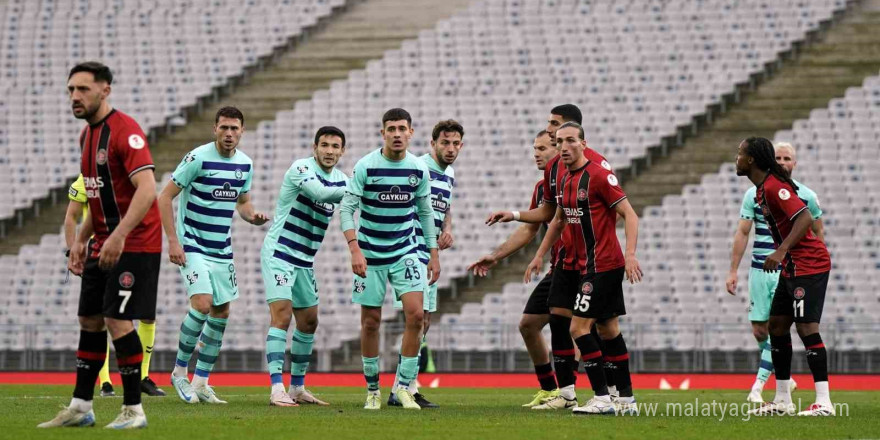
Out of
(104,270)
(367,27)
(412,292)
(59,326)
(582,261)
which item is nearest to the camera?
(104,270)

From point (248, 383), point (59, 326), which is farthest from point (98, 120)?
point (59, 326)

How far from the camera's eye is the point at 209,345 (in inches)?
398

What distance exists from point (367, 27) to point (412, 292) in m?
23.0

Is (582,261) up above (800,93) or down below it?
below

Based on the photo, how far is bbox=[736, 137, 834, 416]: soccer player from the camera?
28.6 ft

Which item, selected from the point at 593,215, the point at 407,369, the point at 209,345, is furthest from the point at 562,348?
the point at 209,345

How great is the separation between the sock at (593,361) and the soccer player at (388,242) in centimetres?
142

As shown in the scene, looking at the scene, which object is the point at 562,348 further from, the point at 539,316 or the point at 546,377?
the point at 546,377

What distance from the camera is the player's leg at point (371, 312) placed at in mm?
9258

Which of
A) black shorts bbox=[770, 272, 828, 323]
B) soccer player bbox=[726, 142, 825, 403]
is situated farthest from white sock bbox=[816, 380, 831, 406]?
soccer player bbox=[726, 142, 825, 403]

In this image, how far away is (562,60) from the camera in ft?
88.7

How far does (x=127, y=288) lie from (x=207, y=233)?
3225 mm

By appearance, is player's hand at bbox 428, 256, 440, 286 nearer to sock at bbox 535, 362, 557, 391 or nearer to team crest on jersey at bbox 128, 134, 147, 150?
sock at bbox 535, 362, 557, 391

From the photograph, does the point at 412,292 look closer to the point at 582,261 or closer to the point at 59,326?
the point at 582,261
